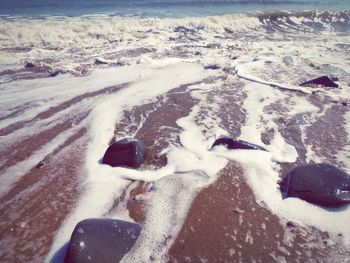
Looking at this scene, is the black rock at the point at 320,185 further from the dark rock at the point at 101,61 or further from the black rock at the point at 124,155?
the dark rock at the point at 101,61

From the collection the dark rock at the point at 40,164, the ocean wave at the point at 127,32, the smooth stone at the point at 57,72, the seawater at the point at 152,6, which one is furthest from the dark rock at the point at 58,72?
the seawater at the point at 152,6

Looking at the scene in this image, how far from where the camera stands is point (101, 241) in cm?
258

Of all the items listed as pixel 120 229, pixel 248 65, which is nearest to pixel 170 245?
pixel 120 229

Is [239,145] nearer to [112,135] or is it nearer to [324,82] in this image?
[112,135]

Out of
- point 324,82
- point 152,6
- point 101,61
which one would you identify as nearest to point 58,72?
point 101,61

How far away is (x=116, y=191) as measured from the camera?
3.43 meters

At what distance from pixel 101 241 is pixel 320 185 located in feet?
6.89

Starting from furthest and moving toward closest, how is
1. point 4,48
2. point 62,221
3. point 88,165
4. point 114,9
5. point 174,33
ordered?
point 114,9 < point 174,33 < point 4,48 < point 88,165 < point 62,221

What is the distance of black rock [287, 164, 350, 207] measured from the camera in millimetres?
3125

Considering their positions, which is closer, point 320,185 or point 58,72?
point 320,185

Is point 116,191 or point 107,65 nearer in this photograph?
point 116,191

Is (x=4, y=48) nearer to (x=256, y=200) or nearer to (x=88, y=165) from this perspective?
(x=88, y=165)

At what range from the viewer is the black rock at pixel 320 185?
123 inches

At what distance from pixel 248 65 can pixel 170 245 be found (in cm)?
595
